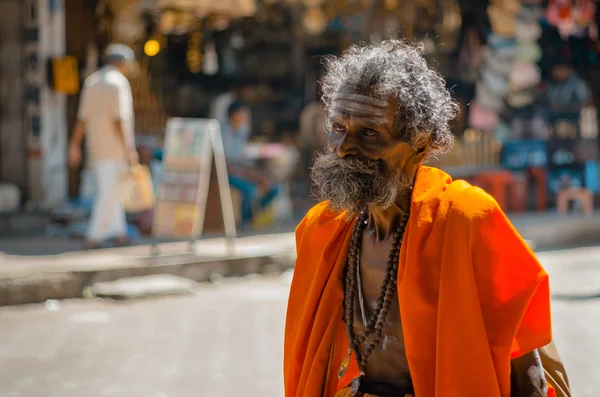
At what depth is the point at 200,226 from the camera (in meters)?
10.5

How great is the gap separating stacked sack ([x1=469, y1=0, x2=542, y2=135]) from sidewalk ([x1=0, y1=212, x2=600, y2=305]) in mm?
3600

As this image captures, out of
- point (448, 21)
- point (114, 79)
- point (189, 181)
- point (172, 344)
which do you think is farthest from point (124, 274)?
point (448, 21)

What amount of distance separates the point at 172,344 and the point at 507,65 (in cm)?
1075

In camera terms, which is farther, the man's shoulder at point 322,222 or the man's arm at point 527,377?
the man's shoulder at point 322,222

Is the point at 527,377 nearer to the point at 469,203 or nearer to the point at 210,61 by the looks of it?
the point at 469,203

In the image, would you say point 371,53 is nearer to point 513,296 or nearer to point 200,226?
point 513,296

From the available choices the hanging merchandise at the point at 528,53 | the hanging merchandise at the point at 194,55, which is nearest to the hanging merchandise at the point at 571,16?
the hanging merchandise at the point at 528,53

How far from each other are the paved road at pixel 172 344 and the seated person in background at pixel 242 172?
148 inches

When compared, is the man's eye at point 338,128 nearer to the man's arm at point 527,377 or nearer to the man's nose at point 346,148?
the man's nose at point 346,148

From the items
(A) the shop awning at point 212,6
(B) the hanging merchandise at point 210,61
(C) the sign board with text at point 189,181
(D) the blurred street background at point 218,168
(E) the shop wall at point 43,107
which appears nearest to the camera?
(D) the blurred street background at point 218,168

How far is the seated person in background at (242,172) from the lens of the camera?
1334 centimetres

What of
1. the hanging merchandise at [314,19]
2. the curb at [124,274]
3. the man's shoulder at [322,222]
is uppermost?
the hanging merchandise at [314,19]

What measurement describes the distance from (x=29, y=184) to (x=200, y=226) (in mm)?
3451

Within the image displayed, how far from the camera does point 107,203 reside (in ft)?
35.4
